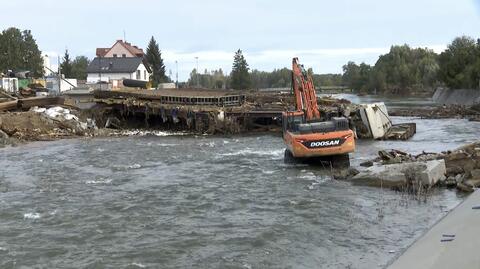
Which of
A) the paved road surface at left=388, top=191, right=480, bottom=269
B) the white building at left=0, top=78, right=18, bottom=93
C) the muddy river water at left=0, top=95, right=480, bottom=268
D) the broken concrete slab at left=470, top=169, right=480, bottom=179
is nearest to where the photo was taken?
the paved road surface at left=388, top=191, right=480, bottom=269

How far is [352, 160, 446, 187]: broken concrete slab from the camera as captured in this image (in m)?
18.7

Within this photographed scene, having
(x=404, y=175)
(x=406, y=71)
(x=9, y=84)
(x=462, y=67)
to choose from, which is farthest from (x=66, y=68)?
(x=404, y=175)

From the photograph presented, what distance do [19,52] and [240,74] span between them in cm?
4005

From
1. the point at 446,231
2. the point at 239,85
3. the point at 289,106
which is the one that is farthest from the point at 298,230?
the point at 239,85

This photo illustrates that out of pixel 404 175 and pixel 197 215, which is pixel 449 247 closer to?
pixel 197 215

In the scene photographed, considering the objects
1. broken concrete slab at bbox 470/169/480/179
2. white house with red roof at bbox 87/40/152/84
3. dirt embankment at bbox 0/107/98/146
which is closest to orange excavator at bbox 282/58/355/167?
broken concrete slab at bbox 470/169/480/179

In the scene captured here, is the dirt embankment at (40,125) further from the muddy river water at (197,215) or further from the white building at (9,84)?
the white building at (9,84)

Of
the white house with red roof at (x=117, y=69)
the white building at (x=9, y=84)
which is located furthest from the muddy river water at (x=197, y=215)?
the white house with red roof at (x=117, y=69)

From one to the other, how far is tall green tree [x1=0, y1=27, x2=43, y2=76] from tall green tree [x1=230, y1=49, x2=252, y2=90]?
35.5 metres

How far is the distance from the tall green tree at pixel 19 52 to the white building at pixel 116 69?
62.5 ft

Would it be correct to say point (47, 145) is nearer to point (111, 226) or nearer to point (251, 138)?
point (251, 138)

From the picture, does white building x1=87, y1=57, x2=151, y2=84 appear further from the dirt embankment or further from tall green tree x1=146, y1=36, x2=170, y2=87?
the dirt embankment

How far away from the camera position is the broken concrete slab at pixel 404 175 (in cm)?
1869

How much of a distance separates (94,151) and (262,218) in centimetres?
1832
